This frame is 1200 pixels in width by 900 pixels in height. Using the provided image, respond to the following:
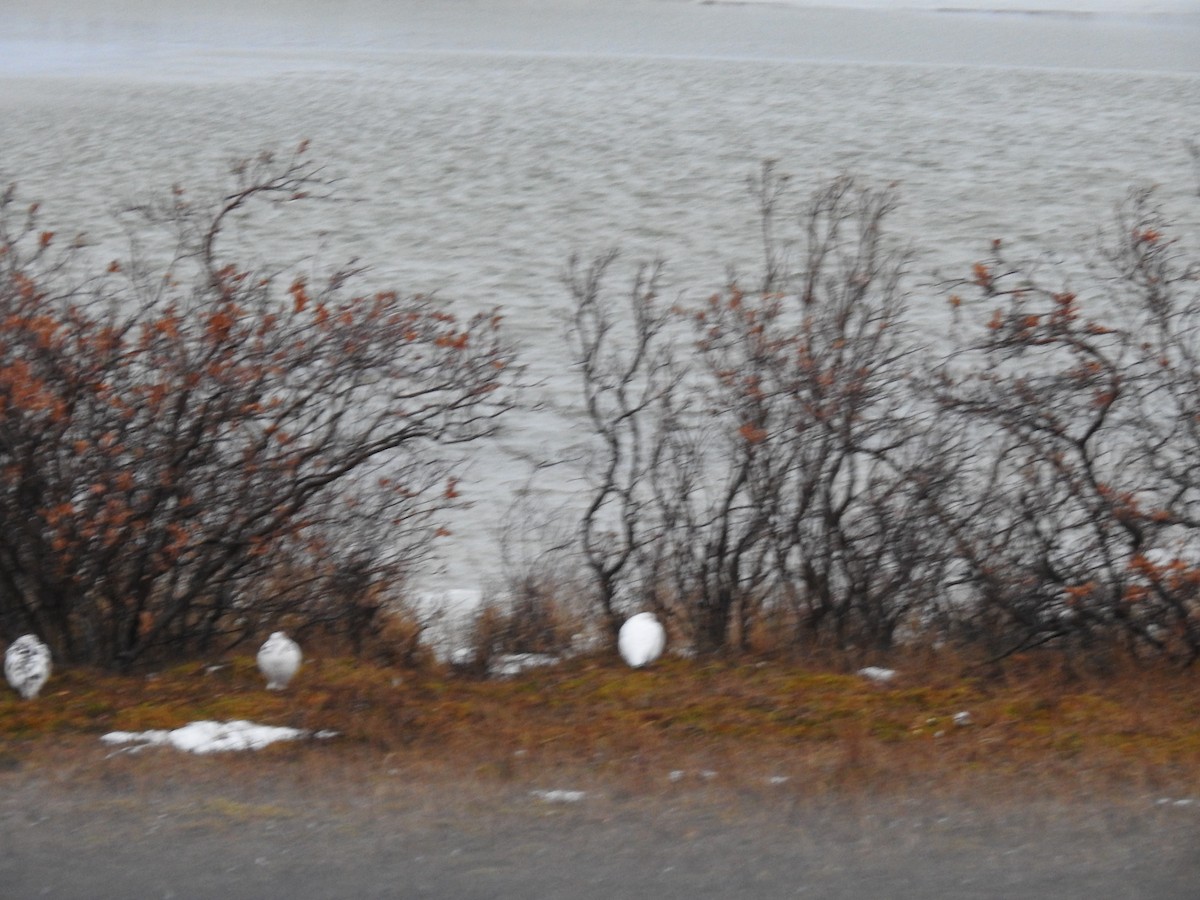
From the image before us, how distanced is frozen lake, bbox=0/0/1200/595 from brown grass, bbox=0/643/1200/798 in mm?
4409

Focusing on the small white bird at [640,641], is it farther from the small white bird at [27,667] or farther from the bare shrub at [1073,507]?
the small white bird at [27,667]

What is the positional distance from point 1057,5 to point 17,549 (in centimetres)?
4757

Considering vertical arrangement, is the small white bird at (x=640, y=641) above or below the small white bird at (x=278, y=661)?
below

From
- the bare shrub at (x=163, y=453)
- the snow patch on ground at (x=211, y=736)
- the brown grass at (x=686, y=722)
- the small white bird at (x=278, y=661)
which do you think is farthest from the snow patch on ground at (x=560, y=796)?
the bare shrub at (x=163, y=453)

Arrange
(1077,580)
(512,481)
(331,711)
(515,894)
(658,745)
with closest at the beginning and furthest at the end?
(515,894), (658,745), (331,711), (1077,580), (512,481)

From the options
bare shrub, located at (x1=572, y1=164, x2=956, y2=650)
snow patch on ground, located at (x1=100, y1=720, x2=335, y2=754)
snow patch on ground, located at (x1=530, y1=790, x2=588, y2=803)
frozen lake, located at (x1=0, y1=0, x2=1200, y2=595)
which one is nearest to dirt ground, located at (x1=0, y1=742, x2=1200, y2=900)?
snow patch on ground, located at (x1=530, y1=790, x2=588, y2=803)

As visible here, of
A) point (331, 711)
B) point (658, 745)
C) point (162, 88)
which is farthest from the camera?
point (162, 88)

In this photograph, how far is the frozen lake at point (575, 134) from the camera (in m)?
21.7

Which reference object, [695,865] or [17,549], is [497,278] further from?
[695,865]

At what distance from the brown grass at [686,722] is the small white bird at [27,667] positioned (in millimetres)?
88

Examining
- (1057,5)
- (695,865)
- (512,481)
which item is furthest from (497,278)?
(1057,5)

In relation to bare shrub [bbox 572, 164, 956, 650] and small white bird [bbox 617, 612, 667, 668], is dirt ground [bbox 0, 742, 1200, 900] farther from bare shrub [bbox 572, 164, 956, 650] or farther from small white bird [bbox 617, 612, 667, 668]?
bare shrub [bbox 572, 164, 956, 650]

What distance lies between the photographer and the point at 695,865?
4785 millimetres

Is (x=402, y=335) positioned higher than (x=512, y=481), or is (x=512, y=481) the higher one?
(x=402, y=335)
